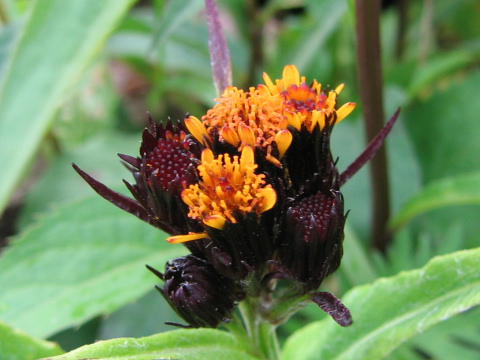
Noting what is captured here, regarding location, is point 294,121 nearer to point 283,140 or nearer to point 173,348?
point 283,140

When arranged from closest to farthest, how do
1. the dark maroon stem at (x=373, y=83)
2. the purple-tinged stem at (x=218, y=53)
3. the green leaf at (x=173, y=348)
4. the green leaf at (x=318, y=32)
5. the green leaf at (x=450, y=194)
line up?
the green leaf at (x=173, y=348), the purple-tinged stem at (x=218, y=53), the dark maroon stem at (x=373, y=83), the green leaf at (x=450, y=194), the green leaf at (x=318, y=32)

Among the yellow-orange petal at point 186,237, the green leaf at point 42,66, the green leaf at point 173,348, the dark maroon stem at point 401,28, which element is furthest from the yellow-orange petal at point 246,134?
the dark maroon stem at point 401,28

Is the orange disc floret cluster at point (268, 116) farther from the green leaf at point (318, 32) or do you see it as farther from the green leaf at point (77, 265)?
the green leaf at point (318, 32)

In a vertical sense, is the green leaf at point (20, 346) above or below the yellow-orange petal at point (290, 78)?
below

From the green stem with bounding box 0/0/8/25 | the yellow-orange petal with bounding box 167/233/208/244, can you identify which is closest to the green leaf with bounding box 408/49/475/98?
the yellow-orange petal with bounding box 167/233/208/244

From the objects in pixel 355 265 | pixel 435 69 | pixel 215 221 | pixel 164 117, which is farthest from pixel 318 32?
pixel 215 221

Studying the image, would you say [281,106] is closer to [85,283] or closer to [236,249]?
[236,249]

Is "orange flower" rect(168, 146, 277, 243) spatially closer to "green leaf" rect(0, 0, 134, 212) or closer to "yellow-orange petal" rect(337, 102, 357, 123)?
"yellow-orange petal" rect(337, 102, 357, 123)

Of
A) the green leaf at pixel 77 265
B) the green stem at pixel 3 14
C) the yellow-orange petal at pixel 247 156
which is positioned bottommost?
the green leaf at pixel 77 265

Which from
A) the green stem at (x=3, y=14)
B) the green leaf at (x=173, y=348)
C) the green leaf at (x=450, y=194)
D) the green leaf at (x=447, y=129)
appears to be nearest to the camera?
the green leaf at (x=173, y=348)
